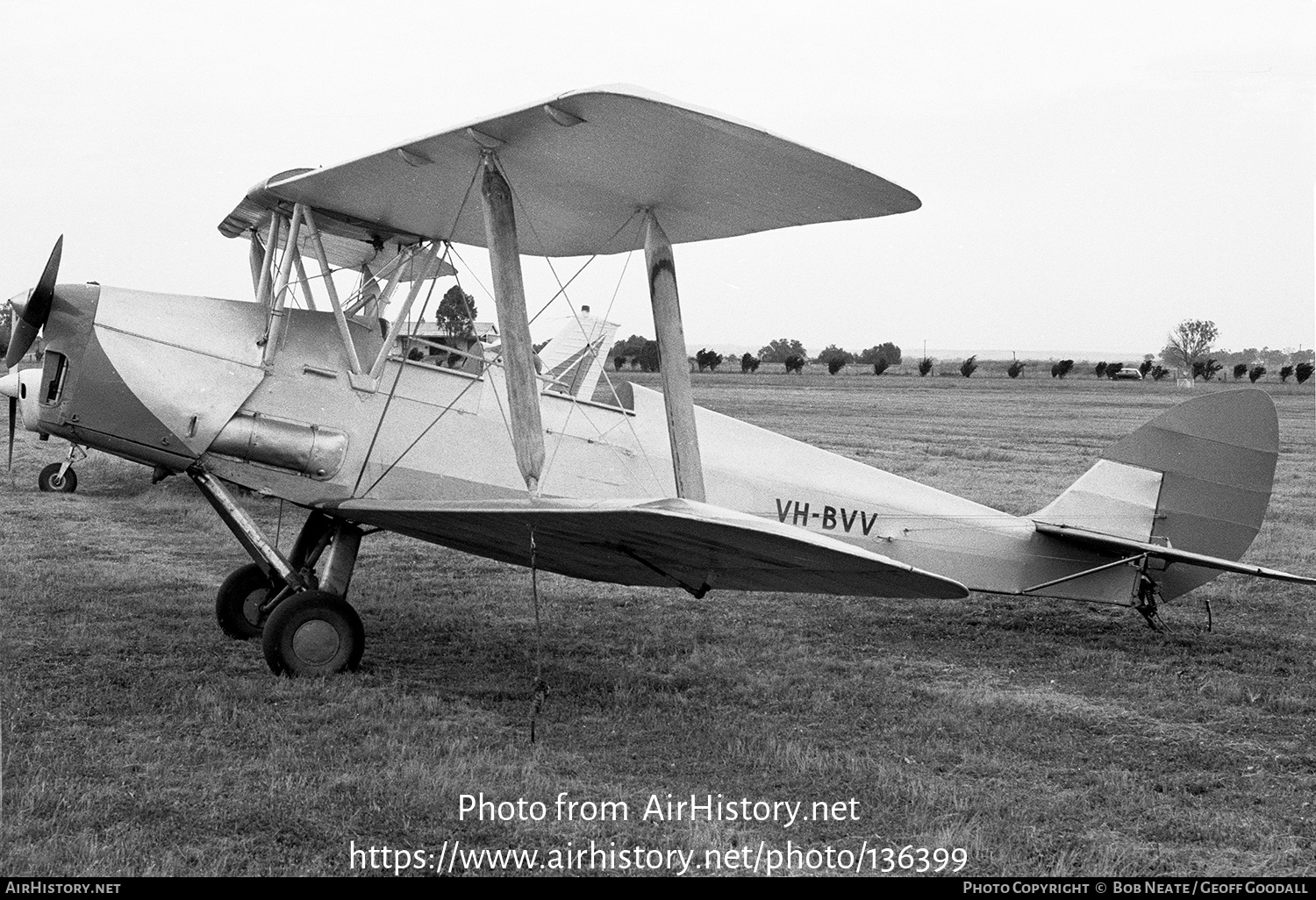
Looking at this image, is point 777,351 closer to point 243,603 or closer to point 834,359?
point 834,359

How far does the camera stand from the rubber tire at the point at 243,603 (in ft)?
22.0

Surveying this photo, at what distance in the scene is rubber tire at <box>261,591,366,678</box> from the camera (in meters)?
5.64

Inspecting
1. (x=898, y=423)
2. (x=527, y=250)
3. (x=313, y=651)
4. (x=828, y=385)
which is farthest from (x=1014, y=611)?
(x=828, y=385)

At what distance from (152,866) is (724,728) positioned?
8.05ft

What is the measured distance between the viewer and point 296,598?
5.65m

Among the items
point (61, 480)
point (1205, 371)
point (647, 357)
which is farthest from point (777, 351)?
point (61, 480)

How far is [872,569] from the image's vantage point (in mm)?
4480

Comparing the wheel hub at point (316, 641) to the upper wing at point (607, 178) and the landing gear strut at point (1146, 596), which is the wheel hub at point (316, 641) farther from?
the landing gear strut at point (1146, 596)

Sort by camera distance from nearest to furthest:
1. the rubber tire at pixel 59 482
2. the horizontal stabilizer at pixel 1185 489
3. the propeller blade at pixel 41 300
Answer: the propeller blade at pixel 41 300, the horizontal stabilizer at pixel 1185 489, the rubber tire at pixel 59 482

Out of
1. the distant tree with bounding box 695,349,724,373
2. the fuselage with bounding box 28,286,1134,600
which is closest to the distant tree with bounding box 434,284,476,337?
the fuselage with bounding box 28,286,1134,600

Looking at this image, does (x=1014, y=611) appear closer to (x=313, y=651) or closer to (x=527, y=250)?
(x=527, y=250)

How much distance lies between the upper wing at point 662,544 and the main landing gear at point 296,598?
1.33 feet

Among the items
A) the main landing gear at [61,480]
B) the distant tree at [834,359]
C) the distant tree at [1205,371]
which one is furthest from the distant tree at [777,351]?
the main landing gear at [61,480]

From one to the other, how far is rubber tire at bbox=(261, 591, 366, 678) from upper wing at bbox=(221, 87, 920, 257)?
2.00 metres
